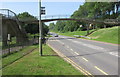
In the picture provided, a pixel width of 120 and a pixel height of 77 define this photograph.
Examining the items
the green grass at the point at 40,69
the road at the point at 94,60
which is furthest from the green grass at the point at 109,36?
the green grass at the point at 40,69

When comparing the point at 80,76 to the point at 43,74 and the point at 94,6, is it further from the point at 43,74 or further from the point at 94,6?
the point at 94,6

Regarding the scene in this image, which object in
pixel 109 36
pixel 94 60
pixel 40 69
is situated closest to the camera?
pixel 40 69

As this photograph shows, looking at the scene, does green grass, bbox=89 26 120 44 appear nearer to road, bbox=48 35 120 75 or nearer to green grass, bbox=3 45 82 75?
road, bbox=48 35 120 75

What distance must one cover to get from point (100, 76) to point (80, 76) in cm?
124

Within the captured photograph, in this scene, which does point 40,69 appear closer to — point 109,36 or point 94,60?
point 94,60

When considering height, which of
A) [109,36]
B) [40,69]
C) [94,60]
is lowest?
[94,60]

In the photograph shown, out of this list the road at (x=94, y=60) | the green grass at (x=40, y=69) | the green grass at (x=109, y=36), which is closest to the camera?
the green grass at (x=40, y=69)

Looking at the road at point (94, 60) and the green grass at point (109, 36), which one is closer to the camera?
the road at point (94, 60)

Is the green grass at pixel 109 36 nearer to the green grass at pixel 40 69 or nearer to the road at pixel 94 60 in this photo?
the road at pixel 94 60

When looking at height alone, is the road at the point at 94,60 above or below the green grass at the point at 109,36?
below

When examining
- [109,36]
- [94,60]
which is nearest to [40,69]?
[94,60]

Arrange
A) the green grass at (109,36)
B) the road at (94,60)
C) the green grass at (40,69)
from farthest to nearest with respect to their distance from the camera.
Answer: the green grass at (109,36)
the road at (94,60)
the green grass at (40,69)

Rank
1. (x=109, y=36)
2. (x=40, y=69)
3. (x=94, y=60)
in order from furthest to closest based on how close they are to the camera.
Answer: (x=109, y=36)
(x=94, y=60)
(x=40, y=69)

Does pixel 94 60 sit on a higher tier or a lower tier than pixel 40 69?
lower
